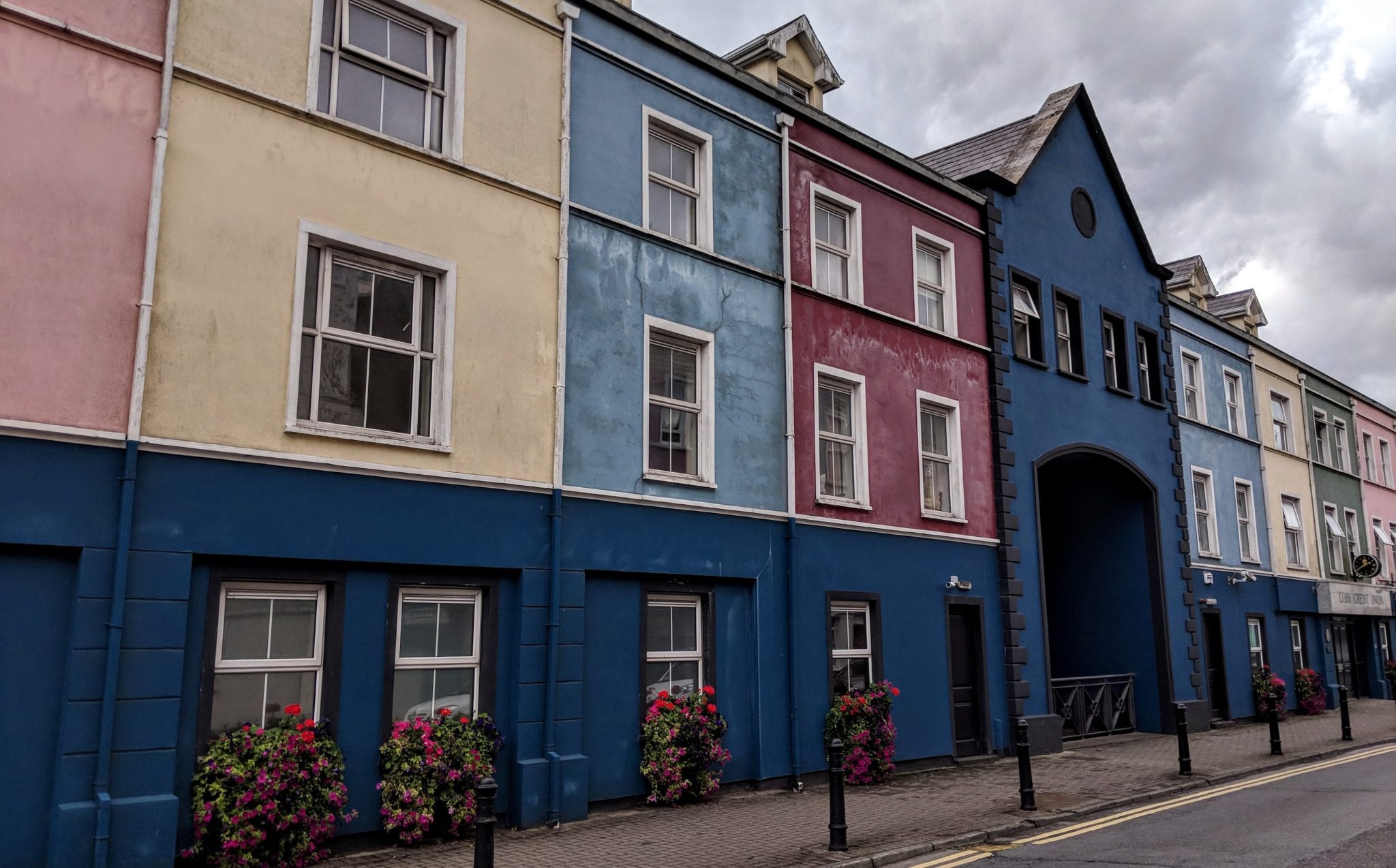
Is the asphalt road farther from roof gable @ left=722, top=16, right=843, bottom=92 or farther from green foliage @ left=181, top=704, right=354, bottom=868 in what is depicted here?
roof gable @ left=722, top=16, right=843, bottom=92

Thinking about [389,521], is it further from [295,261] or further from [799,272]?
[799,272]

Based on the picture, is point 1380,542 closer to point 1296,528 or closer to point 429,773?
point 1296,528

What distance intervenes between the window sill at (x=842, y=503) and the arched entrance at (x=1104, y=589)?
632 centimetres

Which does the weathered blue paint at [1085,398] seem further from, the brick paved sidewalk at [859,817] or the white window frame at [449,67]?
the white window frame at [449,67]

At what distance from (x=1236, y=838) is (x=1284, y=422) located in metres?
24.3

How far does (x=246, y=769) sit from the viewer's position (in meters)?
9.40

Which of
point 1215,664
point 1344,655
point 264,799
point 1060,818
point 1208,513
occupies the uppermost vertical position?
point 1208,513

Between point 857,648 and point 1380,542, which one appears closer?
point 857,648

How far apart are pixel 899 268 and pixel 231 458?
38.3 ft

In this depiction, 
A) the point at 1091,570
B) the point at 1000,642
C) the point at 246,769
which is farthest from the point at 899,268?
the point at 246,769

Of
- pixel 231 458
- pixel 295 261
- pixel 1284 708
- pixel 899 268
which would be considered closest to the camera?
pixel 231 458

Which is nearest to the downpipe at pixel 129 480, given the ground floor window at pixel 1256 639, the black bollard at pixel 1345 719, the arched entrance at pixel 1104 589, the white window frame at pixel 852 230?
the white window frame at pixel 852 230

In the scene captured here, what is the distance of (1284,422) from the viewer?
103 feet

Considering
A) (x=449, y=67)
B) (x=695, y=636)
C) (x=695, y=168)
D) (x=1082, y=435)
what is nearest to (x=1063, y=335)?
(x=1082, y=435)
